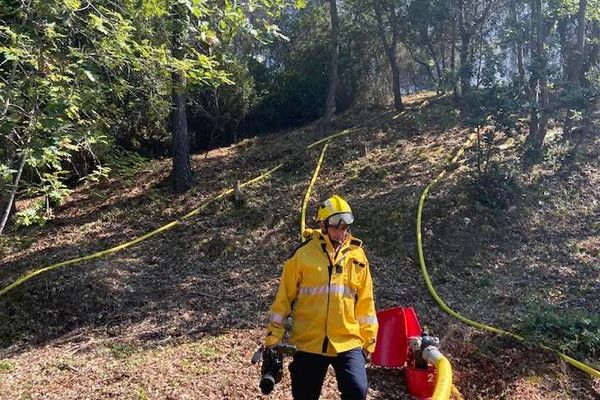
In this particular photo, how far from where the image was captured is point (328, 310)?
11.2 feet

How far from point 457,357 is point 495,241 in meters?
3.48

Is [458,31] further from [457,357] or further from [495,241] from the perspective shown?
[457,357]

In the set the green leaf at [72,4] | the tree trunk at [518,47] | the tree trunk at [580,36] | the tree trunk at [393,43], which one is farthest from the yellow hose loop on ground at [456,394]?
the tree trunk at [393,43]

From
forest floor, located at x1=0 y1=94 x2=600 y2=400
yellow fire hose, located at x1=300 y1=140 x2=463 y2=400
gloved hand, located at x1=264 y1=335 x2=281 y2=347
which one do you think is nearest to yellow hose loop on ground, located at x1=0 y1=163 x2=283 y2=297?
forest floor, located at x1=0 y1=94 x2=600 y2=400

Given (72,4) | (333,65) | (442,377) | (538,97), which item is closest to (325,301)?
(442,377)

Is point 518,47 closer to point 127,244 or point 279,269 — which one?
point 279,269

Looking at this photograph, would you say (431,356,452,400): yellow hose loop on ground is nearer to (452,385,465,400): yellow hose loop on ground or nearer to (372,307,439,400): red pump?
(372,307,439,400): red pump

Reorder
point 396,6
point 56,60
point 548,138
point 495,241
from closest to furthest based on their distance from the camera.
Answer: point 56,60 < point 495,241 < point 548,138 < point 396,6

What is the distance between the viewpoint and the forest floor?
514cm

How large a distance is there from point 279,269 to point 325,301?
4682mm

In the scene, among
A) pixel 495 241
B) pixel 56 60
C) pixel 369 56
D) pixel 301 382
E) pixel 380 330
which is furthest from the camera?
pixel 369 56

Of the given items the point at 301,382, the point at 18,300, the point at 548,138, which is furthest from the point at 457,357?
the point at 548,138

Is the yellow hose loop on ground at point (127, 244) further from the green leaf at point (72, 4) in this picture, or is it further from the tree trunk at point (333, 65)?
the green leaf at point (72, 4)

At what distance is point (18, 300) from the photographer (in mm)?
7238
